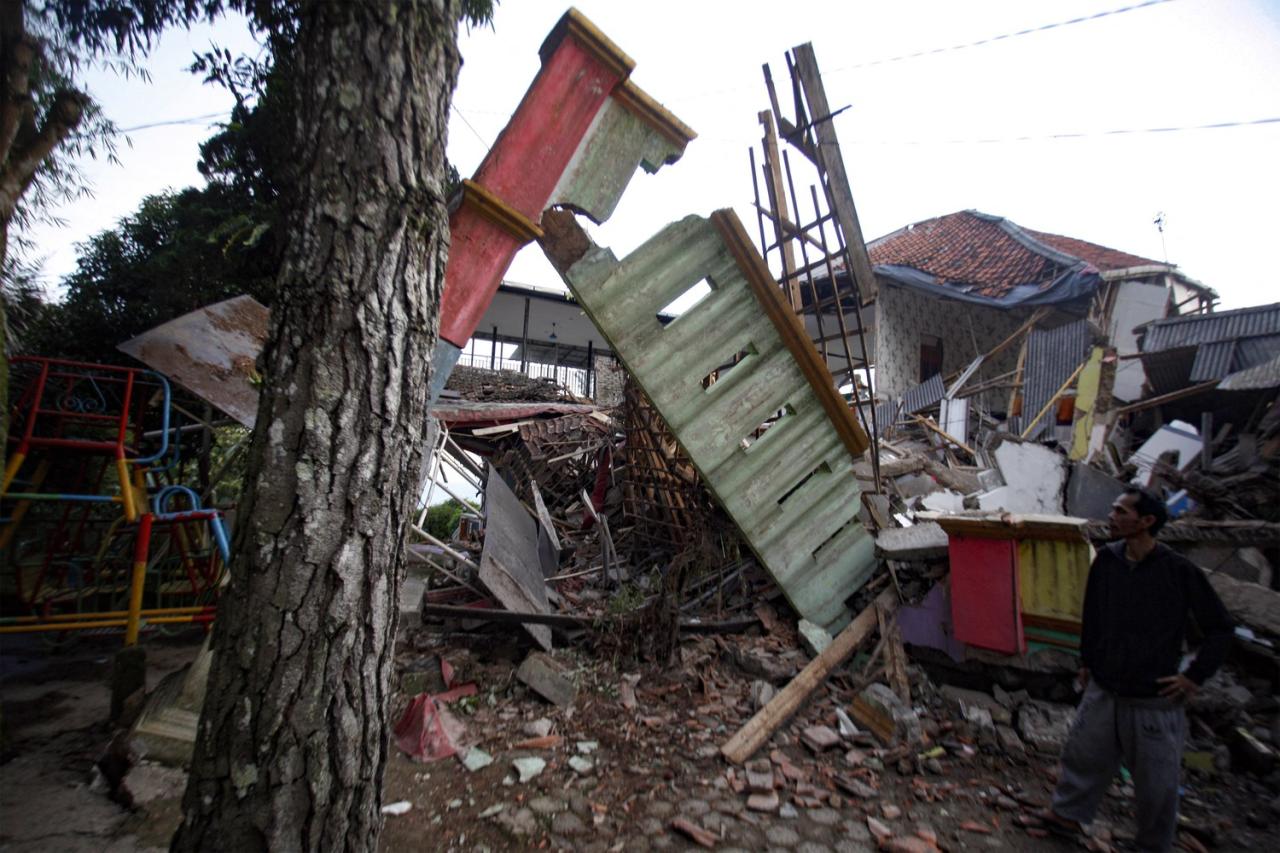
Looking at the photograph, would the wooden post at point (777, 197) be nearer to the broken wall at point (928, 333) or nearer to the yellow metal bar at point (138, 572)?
the yellow metal bar at point (138, 572)

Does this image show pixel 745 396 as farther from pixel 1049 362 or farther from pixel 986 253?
pixel 986 253

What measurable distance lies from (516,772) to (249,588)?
2.24m

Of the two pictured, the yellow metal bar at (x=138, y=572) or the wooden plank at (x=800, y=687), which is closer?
the yellow metal bar at (x=138, y=572)

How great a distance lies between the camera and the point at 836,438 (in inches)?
204

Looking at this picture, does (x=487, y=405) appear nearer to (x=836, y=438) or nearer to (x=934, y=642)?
(x=836, y=438)

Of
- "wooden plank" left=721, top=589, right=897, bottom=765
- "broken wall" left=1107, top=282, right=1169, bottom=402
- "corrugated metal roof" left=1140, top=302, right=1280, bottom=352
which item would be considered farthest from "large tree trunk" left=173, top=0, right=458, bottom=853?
"broken wall" left=1107, top=282, right=1169, bottom=402

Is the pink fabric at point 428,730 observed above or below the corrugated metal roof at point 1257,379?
below

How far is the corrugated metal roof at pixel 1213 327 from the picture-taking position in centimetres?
808

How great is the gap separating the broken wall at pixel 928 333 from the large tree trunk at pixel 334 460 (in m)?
12.5

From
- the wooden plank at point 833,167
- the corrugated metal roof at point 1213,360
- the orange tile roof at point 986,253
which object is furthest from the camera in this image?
the orange tile roof at point 986,253

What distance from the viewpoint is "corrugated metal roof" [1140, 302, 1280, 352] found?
8078mm

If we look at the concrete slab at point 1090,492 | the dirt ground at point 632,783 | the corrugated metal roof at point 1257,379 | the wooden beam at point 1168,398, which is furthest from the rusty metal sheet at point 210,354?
the wooden beam at point 1168,398

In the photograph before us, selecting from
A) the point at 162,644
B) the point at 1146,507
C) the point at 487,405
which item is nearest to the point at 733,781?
the point at 1146,507

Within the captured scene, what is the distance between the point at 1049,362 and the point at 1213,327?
2451mm
